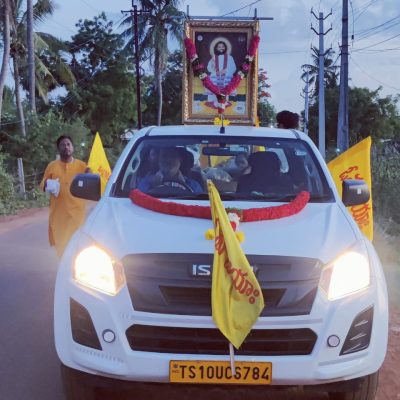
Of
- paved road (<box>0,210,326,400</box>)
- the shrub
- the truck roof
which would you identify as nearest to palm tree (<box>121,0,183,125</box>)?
the shrub

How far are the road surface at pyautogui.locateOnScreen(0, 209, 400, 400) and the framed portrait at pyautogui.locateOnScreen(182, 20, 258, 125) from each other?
3169 millimetres

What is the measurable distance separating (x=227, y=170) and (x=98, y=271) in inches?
83.0

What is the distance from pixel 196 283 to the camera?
341 centimetres

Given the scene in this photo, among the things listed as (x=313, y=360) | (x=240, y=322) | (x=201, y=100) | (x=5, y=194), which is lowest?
(x=5, y=194)

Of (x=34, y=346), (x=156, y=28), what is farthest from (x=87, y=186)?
(x=156, y=28)

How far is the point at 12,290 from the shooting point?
7.36m

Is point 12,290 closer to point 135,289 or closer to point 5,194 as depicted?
point 135,289

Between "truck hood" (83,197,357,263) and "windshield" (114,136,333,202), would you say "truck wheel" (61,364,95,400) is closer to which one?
"truck hood" (83,197,357,263)

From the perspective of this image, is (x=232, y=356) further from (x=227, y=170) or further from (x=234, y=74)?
(x=234, y=74)

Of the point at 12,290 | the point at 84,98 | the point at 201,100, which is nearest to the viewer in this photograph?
the point at 12,290

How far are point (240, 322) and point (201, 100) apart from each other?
6855 mm

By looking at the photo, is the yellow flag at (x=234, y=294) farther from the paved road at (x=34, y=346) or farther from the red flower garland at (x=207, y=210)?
the red flower garland at (x=207, y=210)

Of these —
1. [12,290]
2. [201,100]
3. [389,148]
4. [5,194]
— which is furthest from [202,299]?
[5,194]

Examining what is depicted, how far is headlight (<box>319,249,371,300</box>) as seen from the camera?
3.46 meters
